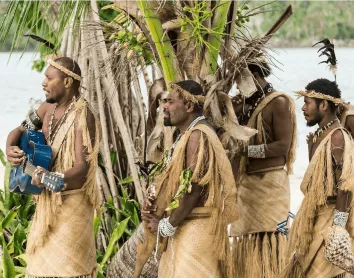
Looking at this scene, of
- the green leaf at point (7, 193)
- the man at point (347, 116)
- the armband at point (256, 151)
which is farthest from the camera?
the green leaf at point (7, 193)

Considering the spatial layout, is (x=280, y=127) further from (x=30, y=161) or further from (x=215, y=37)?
(x=30, y=161)

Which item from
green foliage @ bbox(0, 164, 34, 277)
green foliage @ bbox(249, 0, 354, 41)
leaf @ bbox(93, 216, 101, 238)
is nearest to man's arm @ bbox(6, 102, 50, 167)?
green foliage @ bbox(0, 164, 34, 277)

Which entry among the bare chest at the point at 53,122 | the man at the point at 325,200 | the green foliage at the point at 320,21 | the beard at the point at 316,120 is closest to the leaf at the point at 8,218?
the bare chest at the point at 53,122

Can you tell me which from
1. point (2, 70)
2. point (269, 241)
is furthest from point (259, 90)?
point (2, 70)

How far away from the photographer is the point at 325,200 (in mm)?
5785

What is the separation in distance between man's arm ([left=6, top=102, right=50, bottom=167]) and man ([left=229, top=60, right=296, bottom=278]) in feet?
4.84

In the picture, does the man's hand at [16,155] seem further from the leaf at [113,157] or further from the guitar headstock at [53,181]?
the leaf at [113,157]

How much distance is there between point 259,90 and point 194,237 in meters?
1.82

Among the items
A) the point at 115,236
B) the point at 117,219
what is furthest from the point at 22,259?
the point at 117,219

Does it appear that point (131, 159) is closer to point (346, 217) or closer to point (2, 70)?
point (346, 217)

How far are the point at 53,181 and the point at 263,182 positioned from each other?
74.5 inches

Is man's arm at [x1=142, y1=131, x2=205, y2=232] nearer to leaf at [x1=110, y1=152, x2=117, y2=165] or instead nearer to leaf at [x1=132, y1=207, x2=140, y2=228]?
leaf at [x1=132, y1=207, x2=140, y2=228]

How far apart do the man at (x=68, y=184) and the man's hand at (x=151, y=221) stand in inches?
20.2

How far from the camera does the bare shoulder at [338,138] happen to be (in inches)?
227
